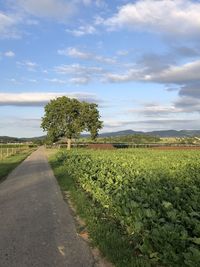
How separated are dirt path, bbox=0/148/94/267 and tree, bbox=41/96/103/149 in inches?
2976

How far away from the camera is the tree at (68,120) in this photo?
304 feet

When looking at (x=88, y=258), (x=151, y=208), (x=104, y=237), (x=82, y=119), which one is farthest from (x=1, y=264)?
(x=82, y=119)

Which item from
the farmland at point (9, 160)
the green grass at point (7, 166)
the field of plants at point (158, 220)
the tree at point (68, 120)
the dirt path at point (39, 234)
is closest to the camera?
the field of plants at point (158, 220)

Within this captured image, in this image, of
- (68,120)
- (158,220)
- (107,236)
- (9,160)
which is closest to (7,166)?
(9,160)

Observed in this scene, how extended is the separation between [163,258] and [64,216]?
6.01m

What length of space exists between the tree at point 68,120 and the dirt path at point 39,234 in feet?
248

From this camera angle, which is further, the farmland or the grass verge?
the farmland

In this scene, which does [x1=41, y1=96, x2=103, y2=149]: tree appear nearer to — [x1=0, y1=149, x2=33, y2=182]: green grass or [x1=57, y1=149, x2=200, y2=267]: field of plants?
[x1=0, y1=149, x2=33, y2=182]: green grass

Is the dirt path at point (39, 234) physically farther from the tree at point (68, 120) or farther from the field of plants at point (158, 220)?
the tree at point (68, 120)

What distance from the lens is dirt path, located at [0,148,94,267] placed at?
8.11 m

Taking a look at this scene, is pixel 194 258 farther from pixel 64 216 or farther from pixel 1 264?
pixel 64 216

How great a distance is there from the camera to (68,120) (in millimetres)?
94000

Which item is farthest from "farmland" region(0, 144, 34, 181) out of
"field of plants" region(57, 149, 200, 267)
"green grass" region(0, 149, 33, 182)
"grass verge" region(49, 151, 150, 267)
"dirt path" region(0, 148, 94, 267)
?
"field of plants" region(57, 149, 200, 267)

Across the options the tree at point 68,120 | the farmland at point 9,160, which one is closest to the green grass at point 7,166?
the farmland at point 9,160
